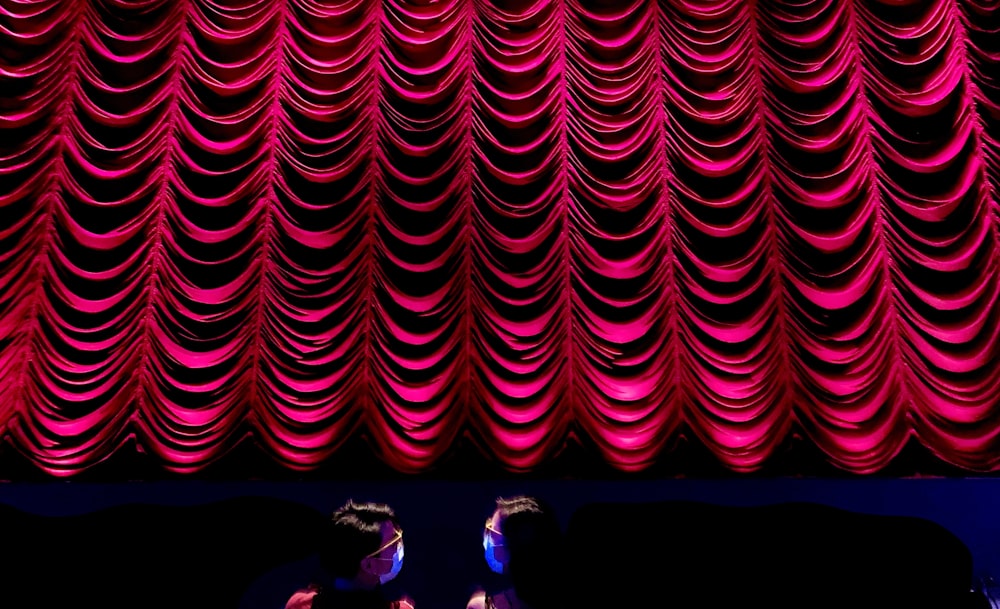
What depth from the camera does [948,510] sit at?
3.23 m

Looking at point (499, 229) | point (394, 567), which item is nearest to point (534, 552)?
point (394, 567)

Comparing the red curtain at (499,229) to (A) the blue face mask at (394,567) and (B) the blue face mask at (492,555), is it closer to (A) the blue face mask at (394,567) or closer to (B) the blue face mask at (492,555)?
(B) the blue face mask at (492,555)

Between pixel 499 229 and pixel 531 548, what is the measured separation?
5.12ft

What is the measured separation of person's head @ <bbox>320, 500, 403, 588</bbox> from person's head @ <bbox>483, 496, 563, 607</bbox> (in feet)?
1.06

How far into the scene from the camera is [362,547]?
7.27 feet

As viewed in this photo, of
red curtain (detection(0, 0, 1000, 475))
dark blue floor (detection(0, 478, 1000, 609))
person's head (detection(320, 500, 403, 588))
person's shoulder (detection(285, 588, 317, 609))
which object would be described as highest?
red curtain (detection(0, 0, 1000, 475))

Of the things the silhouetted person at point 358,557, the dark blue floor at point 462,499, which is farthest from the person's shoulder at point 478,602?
the dark blue floor at point 462,499

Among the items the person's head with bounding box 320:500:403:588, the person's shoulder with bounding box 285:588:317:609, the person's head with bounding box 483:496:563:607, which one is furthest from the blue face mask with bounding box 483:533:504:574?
the person's shoulder with bounding box 285:588:317:609

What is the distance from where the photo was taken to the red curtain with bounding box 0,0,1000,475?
3.21m

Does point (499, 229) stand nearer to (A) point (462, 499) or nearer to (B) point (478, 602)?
(A) point (462, 499)

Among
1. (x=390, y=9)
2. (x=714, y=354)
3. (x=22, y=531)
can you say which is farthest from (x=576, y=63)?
(x=22, y=531)

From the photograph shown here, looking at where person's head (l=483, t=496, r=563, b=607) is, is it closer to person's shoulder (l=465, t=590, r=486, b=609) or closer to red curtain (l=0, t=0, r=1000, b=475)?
person's shoulder (l=465, t=590, r=486, b=609)

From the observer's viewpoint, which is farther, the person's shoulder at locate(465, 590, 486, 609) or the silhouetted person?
the person's shoulder at locate(465, 590, 486, 609)

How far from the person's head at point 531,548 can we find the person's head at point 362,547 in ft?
1.06
